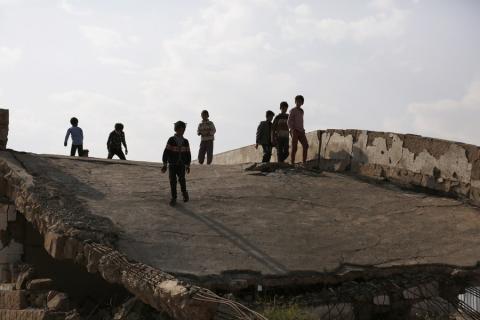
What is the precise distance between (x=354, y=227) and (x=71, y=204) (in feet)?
11.2

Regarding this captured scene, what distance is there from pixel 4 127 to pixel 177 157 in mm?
2898

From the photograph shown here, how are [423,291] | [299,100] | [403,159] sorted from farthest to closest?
[299,100] < [403,159] < [423,291]

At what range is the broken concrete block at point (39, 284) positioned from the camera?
877 cm

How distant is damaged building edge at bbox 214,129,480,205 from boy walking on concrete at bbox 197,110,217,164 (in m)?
1.91

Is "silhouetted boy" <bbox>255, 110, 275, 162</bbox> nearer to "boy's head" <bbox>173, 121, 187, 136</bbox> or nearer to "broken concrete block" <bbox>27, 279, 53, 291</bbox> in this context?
"boy's head" <bbox>173, 121, 187, 136</bbox>

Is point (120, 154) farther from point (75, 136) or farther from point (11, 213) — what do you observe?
point (11, 213)

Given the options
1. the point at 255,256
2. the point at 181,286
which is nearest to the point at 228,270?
the point at 255,256

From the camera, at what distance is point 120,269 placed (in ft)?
23.1

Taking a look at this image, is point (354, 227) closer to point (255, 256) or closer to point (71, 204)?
point (255, 256)

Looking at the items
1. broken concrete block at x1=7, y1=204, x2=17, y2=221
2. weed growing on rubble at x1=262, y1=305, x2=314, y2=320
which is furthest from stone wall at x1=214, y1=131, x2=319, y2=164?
weed growing on rubble at x1=262, y1=305, x2=314, y2=320

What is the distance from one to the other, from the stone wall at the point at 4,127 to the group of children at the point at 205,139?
2354 millimetres

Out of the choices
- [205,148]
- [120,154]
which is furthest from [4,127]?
[205,148]

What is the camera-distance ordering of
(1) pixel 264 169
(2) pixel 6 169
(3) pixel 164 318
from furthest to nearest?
(1) pixel 264 169, (2) pixel 6 169, (3) pixel 164 318

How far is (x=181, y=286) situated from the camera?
6145 millimetres
